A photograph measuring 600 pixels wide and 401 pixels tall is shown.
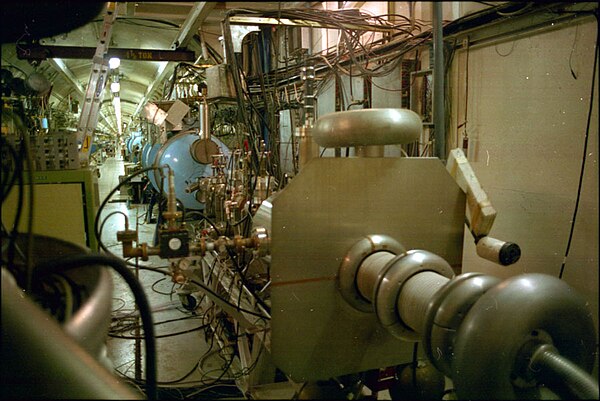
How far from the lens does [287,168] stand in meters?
2.88

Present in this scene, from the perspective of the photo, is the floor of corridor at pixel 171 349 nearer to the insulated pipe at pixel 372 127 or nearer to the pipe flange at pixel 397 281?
the insulated pipe at pixel 372 127

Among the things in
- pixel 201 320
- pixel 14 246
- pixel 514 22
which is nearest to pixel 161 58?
pixel 201 320

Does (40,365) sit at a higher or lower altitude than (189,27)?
lower

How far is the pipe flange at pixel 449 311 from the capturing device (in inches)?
38.1

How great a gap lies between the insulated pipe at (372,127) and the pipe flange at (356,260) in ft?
1.01

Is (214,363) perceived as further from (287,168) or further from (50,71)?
(50,71)

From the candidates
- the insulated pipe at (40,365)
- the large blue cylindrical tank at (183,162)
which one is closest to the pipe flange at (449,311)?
the insulated pipe at (40,365)

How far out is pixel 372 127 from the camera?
1.33 metres

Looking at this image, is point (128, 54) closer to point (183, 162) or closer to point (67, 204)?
point (183, 162)

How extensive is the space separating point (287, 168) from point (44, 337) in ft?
7.78

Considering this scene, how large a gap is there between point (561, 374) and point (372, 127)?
2.63 ft

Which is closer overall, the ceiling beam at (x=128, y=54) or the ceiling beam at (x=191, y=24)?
the ceiling beam at (x=191, y=24)

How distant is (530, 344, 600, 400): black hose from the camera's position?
0.73 meters

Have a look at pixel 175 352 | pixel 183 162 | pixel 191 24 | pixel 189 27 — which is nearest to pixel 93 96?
pixel 191 24
